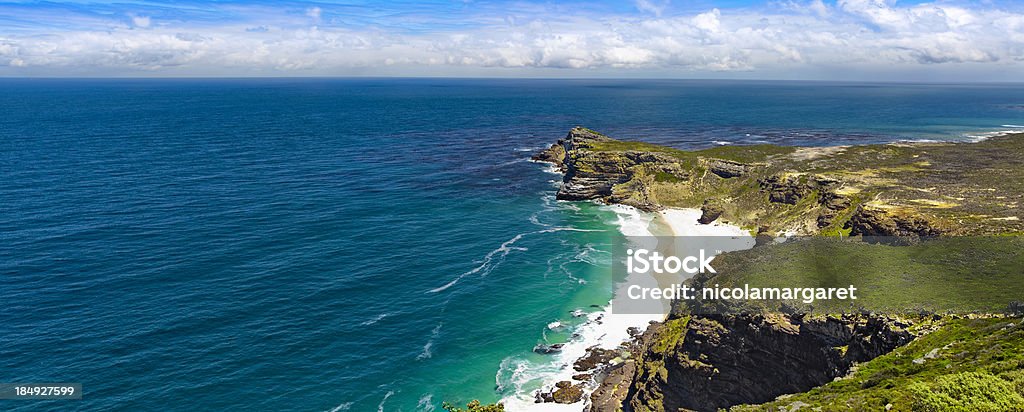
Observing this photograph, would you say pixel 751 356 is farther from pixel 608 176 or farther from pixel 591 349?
pixel 608 176

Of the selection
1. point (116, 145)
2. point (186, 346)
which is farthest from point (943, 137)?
point (116, 145)

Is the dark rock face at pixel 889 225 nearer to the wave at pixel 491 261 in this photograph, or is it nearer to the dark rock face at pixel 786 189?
the dark rock face at pixel 786 189

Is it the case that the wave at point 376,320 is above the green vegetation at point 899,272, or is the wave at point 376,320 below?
below

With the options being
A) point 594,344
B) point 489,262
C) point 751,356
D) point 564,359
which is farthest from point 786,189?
point 751,356

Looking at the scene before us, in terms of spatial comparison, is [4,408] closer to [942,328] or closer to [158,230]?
[158,230]

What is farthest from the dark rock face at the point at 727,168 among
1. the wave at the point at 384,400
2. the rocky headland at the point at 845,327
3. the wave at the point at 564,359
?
the wave at the point at 384,400

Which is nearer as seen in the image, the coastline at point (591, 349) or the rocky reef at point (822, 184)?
the coastline at point (591, 349)
